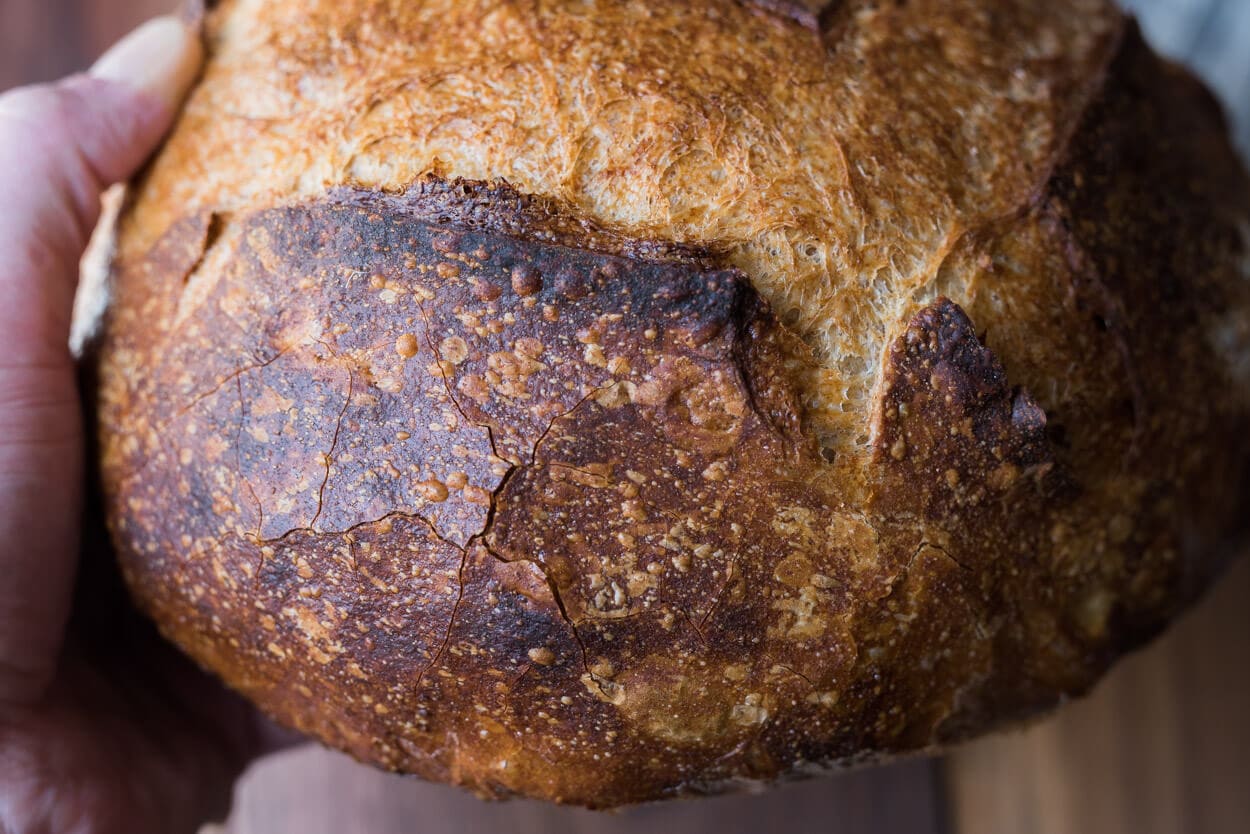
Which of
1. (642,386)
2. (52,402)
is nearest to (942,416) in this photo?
(642,386)

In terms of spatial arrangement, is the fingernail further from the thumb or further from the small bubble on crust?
the small bubble on crust

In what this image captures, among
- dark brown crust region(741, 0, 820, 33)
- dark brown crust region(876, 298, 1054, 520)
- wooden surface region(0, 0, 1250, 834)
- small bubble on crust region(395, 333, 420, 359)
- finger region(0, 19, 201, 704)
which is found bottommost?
wooden surface region(0, 0, 1250, 834)

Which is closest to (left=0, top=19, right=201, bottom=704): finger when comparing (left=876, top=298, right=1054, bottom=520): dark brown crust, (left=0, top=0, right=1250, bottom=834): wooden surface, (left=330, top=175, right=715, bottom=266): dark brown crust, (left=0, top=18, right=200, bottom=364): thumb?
(left=0, top=18, right=200, bottom=364): thumb

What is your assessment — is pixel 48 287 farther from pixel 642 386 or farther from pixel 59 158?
pixel 642 386

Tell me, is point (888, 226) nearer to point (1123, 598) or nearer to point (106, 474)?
point (1123, 598)

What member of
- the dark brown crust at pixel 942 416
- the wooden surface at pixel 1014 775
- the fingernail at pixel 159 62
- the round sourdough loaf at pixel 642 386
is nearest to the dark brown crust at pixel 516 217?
the round sourdough loaf at pixel 642 386

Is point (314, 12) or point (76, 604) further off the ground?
point (314, 12)

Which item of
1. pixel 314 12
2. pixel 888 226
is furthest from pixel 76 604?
pixel 888 226
